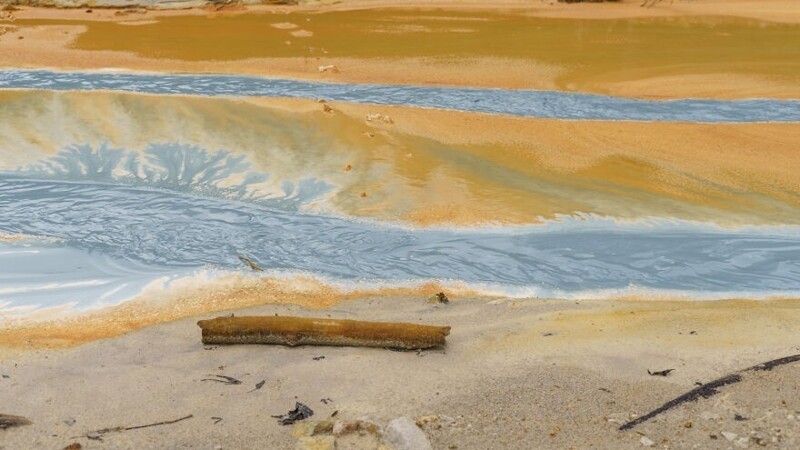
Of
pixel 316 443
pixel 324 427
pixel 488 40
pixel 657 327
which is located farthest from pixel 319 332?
pixel 488 40

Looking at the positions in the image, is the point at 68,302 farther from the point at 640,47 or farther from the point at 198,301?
the point at 640,47

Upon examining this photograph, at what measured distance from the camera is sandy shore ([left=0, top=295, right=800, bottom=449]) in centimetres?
353

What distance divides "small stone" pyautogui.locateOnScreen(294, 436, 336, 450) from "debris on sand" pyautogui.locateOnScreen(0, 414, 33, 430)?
1.20 m

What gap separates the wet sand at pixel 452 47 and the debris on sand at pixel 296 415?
7.48m

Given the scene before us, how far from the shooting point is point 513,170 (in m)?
7.57

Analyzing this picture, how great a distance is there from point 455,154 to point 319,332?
12.3ft

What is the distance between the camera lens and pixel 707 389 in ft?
12.5

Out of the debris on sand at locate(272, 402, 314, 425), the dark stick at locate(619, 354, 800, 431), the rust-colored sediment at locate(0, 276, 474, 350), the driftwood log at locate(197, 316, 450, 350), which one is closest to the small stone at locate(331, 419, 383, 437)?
the debris on sand at locate(272, 402, 314, 425)

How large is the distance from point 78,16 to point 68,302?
39.3 ft

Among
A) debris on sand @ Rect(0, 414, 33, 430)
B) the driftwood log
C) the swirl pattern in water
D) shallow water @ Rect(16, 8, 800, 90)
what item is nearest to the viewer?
debris on sand @ Rect(0, 414, 33, 430)

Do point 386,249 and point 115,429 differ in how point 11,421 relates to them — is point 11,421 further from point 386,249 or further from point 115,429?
point 386,249

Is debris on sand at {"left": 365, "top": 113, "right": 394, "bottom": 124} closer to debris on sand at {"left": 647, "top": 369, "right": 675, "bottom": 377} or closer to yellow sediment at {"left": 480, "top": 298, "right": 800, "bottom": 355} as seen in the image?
yellow sediment at {"left": 480, "top": 298, "right": 800, "bottom": 355}

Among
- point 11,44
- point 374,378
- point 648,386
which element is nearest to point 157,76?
point 11,44

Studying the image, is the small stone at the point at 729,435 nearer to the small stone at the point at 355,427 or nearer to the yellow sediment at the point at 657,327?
the yellow sediment at the point at 657,327
